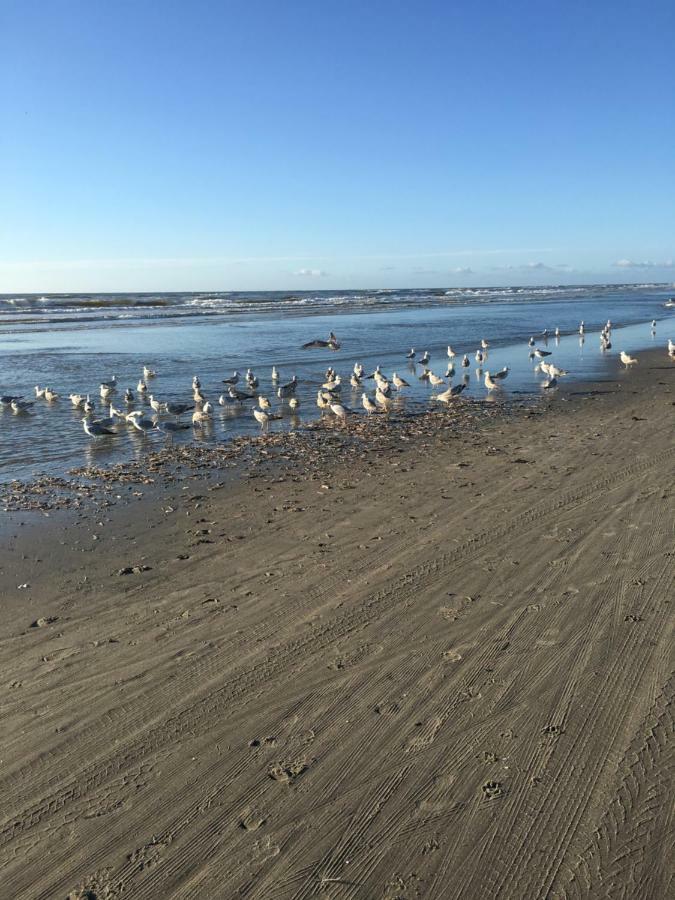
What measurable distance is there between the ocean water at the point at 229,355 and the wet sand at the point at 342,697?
5522mm

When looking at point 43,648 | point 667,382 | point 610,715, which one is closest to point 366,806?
point 610,715

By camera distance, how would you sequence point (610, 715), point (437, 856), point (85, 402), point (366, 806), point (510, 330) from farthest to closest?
point (510, 330) < point (85, 402) < point (610, 715) < point (366, 806) < point (437, 856)

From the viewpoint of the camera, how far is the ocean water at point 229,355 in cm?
1455

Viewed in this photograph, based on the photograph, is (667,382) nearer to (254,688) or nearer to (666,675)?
(666,675)

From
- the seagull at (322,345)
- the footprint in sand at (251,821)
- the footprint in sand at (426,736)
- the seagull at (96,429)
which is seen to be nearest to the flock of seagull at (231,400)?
the seagull at (96,429)

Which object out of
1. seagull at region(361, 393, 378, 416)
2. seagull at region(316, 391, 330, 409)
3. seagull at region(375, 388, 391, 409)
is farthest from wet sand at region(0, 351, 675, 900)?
seagull at region(316, 391, 330, 409)

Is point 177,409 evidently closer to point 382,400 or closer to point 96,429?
point 96,429

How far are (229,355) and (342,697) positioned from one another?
25.5 meters

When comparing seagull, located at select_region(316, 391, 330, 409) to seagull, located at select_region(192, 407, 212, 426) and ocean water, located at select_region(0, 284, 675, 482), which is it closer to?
ocean water, located at select_region(0, 284, 675, 482)

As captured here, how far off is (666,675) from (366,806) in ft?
8.47

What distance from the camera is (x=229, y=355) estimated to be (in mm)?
29359

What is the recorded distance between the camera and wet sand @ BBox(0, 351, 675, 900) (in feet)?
12.1

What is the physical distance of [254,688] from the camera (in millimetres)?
5145

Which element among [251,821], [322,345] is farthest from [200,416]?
[322,345]
